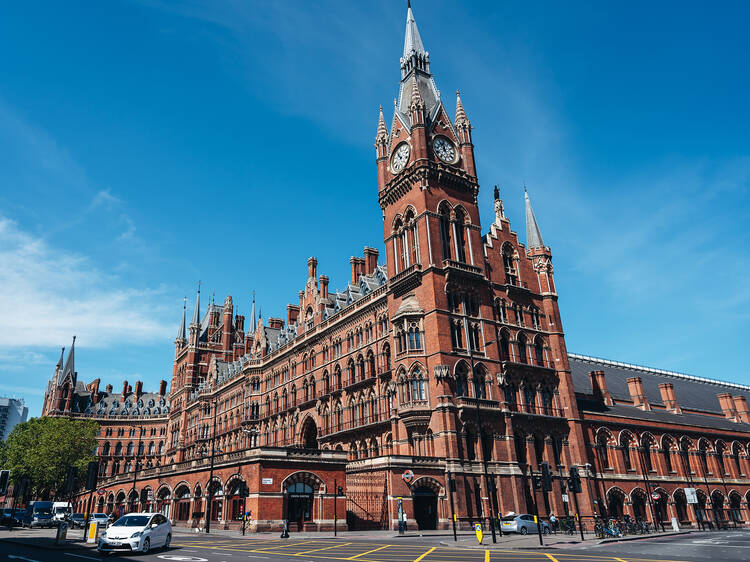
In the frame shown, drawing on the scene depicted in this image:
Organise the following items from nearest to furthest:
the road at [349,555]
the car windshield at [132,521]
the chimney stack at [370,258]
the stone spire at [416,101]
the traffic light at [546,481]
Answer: the road at [349,555], the car windshield at [132,521], the traffic light at [546,481], the stone spire at [416,101], the chimney stack at [370,258]

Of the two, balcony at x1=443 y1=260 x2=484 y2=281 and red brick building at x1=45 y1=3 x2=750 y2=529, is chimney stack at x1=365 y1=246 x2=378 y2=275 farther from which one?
balcony at x1=443 y1=260 x2=484 y2=281

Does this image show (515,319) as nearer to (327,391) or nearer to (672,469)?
(327,391)

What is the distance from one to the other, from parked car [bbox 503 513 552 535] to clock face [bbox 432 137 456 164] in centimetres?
3042

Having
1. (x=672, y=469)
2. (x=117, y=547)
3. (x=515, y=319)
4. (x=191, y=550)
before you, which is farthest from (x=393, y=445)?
(x=672, y=469)

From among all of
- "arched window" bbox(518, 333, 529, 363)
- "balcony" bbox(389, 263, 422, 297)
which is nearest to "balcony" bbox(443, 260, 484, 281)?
"balcony" bbox(389, 263, 422, 297)

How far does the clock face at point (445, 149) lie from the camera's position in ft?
167

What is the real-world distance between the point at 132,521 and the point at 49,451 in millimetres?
68393

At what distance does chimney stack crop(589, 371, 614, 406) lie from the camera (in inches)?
2406

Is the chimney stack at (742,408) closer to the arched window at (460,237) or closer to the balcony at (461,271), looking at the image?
the balcony at (461,271)

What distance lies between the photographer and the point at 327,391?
185ft

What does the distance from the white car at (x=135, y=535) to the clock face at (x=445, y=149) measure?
38041 millimetres

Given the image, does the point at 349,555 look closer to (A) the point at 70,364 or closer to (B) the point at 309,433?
(B) the point at 309,433

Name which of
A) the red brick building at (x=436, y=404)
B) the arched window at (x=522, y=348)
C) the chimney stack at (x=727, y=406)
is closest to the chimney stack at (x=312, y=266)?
the red brick building at (x=436, y=404)

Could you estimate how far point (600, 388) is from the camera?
201 feet
